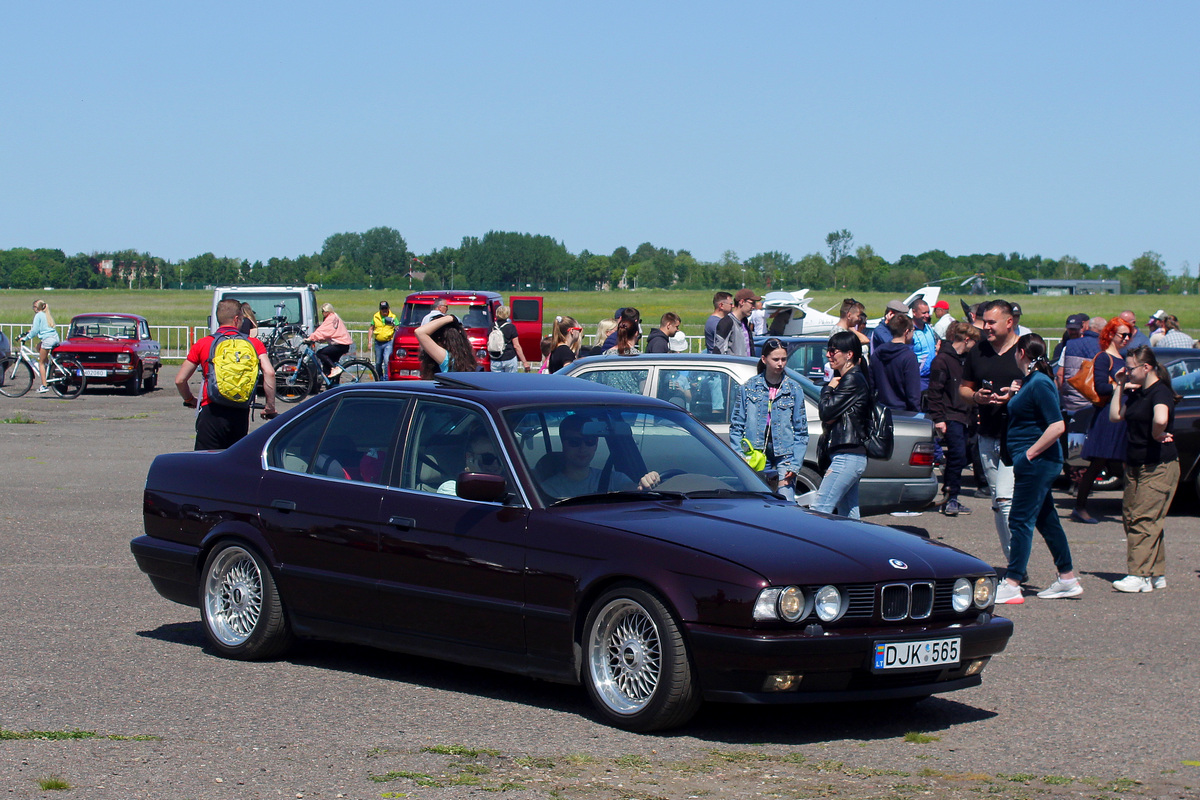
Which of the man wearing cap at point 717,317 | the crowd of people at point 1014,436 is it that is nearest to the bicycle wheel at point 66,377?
the man wearing cap at point 717,317

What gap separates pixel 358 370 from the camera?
27.7 meters

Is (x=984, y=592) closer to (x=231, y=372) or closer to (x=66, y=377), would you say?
(x=231, y=372)

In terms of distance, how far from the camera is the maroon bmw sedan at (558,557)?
537cm

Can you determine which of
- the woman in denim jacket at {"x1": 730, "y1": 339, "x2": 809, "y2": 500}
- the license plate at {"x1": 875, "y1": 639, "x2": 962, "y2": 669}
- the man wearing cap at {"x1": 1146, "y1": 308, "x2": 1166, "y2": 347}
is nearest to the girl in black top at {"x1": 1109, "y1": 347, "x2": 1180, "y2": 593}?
the woman in denim jacket at {"x1": 730, "y1": 339, "x2": 809, "y2": 500}

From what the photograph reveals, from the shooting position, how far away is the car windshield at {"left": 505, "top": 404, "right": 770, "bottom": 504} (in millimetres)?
6230

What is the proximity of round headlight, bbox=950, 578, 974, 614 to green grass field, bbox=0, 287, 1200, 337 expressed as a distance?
78706 millimetres

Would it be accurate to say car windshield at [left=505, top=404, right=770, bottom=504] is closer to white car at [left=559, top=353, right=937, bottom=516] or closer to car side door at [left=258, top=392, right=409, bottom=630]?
car side door at [left=258, top=392, right=409, bottom=630]

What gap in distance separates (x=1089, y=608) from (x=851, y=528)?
3470 millimetres

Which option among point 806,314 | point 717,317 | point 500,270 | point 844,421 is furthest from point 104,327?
point 500,270

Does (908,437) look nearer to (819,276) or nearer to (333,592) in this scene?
(333,592)

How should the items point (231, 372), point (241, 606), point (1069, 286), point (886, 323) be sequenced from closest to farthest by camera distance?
point (241, 606), point (231, 372), point (886, 323), point (1069, 286)

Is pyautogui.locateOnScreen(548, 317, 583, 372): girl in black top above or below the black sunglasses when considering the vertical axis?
above

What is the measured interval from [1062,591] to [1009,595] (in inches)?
17.2

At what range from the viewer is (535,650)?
5.86 meters
